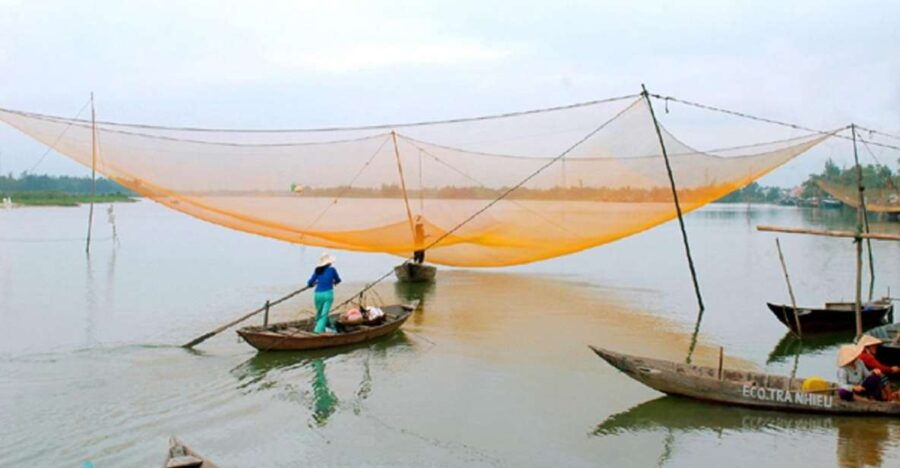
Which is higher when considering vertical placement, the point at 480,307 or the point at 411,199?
the point at 411,199

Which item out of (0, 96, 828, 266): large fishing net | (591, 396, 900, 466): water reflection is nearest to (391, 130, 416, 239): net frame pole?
(0, 96, 828, 266): large fishing net

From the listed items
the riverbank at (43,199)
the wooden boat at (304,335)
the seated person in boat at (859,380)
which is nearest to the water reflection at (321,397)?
the wooden boat at (304,335)

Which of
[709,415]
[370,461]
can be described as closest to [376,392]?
[370,461]

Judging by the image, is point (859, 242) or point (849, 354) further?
point (859, 242)

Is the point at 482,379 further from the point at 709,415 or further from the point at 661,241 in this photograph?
the point at 661,241

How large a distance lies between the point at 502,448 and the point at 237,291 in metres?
9.47

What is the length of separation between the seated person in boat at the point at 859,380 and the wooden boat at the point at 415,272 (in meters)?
9.13

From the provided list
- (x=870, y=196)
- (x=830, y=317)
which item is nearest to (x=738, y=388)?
(x=830, y=317)

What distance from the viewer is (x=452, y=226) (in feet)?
43.2

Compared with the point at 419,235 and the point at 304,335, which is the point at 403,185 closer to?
the point at 419,235

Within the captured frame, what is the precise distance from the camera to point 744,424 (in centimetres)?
649

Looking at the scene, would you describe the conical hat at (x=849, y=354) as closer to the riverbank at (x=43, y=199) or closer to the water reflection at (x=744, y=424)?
the water reflection at (x=744, y=424)

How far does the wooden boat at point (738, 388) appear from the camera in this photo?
6.43 m

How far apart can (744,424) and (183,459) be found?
453 centimetres
